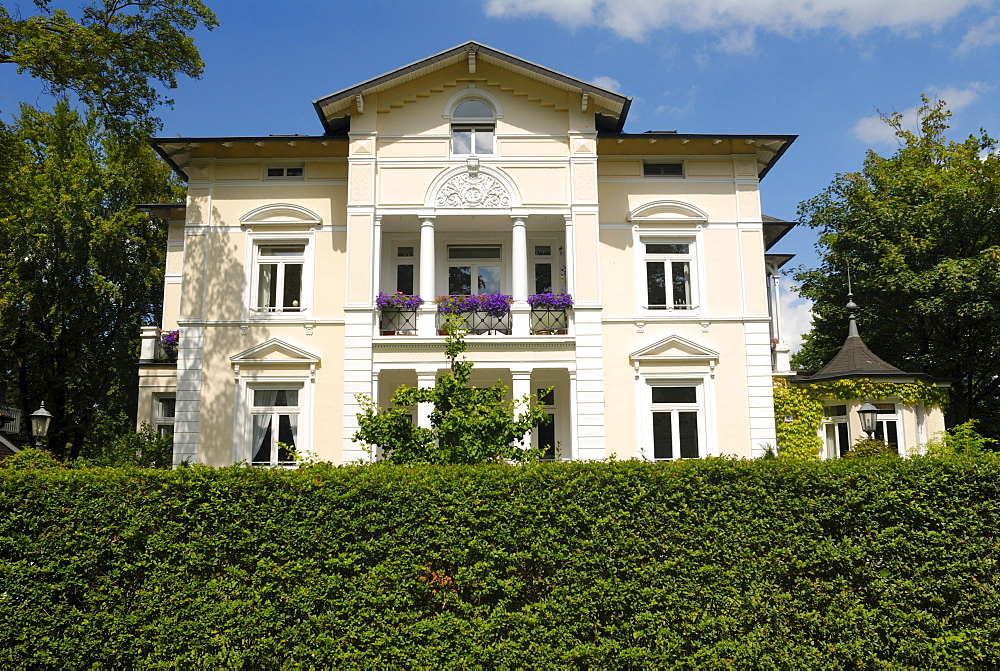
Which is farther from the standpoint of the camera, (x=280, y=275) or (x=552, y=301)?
(x=280, y=275)

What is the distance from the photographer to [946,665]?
9008 mm

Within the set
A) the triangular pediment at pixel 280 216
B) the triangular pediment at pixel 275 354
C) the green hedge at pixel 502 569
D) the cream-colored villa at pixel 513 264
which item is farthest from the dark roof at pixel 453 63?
the green hedge at pixel 502 569

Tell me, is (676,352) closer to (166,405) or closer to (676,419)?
(676,419)

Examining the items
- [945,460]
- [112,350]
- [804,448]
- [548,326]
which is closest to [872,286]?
[804,448]

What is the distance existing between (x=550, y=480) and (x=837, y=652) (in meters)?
3.99

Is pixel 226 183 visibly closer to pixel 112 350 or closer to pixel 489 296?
pixel 489 296

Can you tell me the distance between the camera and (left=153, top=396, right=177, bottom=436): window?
74.2 ft

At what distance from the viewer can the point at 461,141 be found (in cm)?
1977

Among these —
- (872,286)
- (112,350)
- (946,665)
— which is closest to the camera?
(946,665)

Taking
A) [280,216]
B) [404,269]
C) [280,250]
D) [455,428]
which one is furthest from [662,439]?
[280,216]

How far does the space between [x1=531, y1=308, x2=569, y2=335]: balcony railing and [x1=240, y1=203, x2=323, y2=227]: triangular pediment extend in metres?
6.28

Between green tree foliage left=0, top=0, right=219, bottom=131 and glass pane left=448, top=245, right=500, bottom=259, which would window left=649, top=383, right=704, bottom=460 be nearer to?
glass pane left=448, top=245, right=500, bottom=259

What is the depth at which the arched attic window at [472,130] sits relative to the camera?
19.7 metres

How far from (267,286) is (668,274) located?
10.6 metres
